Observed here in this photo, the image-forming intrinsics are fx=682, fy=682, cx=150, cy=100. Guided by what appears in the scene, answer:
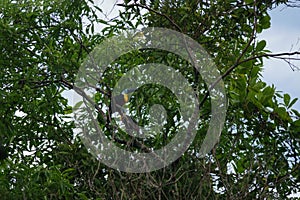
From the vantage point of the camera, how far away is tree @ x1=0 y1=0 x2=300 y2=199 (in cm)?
401

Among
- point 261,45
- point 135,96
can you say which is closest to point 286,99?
point 261,45

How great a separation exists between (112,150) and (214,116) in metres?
0.67

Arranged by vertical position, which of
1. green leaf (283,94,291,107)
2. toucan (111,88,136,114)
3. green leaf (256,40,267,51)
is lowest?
toucan (111,88,136,114)

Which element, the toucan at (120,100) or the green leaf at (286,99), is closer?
the toucan at (120,100)

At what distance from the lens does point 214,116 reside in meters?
4.15

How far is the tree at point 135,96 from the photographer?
401 cm

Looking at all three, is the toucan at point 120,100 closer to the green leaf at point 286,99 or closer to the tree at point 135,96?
the tree at point 135,96

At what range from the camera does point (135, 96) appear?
421cm

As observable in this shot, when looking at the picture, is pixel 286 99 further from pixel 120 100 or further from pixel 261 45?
pixel 120 100

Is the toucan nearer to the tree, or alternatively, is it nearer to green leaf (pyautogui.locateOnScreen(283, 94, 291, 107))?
the tree

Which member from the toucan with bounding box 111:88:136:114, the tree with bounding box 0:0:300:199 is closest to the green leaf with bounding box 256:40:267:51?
the tree with bounding box 0:0:300:199

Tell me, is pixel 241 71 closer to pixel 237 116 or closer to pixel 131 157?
pixel 237 116

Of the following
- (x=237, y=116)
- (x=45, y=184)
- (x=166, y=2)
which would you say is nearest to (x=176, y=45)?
(x=166, y=2)

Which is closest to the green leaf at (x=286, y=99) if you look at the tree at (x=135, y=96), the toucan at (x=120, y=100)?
the tree at (x=135, y=96)
